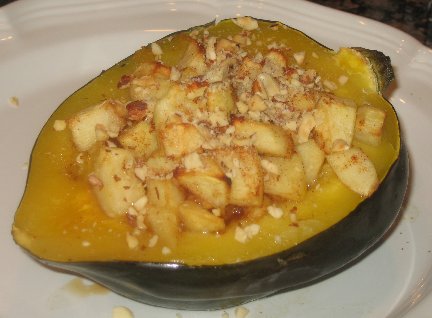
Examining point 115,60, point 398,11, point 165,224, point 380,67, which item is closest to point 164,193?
point 165,224

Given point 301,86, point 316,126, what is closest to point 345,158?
point 316,126

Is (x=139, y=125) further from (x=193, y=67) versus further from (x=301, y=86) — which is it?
(x=301, y=86)

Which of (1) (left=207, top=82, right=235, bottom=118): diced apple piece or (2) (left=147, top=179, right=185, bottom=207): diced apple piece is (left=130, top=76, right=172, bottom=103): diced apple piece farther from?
(2) (left=147, top=179, right=185, bottom=207): diced apple piece

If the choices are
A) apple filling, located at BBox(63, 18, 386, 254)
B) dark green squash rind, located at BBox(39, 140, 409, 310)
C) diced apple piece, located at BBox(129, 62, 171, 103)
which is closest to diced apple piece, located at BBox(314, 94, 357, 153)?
apple filling, located at BBox(63, 18, 386, 254)

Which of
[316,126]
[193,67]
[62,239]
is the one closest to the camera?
[62,239]

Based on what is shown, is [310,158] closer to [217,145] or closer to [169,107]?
[217,145]
